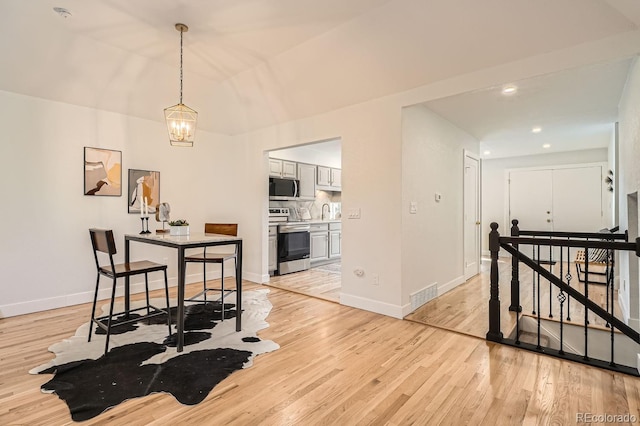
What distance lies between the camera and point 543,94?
11.8 ft

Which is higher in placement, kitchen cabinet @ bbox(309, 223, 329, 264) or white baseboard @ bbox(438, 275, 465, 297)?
kitchen cabinet @ bbox(309, 223, 329, 264)

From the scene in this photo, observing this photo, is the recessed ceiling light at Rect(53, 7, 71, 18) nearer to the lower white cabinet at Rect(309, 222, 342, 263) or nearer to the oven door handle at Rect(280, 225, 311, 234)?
the oven door handle at Rect(280, 225, 311, 234)

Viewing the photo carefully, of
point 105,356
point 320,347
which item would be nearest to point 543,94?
point 320,347

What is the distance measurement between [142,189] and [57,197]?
942mm

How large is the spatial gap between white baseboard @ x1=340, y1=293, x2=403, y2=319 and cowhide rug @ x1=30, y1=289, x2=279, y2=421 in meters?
1.06

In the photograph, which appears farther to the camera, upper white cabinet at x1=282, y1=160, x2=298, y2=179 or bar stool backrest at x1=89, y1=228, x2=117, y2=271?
upper white cabinet at x1=282, y1=160, x2=298, y2=179

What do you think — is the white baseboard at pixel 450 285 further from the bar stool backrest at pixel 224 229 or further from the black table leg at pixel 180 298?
the black table leg at pixel 180 298

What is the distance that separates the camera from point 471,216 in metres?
5.74

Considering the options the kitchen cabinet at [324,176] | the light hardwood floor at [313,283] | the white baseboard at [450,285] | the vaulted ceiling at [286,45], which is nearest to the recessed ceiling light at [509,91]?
the vaulted ceiling at [286,45]

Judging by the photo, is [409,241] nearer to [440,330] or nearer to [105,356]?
[440,330]

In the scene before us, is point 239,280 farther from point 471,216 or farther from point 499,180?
point 499,180

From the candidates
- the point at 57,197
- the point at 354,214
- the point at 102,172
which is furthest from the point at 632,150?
the point at 57,197

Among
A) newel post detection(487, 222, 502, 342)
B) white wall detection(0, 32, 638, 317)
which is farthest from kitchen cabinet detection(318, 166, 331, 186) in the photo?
newel post detection(487, 222, 502, 342)

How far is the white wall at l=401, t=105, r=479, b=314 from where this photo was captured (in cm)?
371
